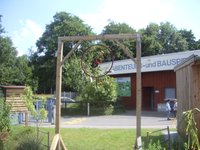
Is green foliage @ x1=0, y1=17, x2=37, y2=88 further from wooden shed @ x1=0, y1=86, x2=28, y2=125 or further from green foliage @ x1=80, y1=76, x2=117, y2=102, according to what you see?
wooden shed @ x1=0, y1=86, x2=28, y2=125

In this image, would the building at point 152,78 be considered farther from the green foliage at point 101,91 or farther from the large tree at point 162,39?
the large tree at point 162,39

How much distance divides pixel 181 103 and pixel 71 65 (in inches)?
1288

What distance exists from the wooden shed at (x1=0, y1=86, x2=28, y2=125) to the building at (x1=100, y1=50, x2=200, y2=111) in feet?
60.5

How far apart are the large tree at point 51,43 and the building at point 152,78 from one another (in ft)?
84.4

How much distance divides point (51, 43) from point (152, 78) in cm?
3532

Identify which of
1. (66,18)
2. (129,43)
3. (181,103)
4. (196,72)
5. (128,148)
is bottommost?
(128,148)

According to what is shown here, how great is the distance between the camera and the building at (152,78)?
39.8m

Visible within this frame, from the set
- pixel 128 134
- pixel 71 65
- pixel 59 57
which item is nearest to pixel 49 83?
pixel 71 65

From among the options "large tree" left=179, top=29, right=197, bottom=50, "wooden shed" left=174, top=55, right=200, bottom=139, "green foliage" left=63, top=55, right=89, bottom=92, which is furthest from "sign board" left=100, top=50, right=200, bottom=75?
"large tree" left=179, top=29, right=197, bottom=50

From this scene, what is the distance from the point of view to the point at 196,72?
14.7 meters

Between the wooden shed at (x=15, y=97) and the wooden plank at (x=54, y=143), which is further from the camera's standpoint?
the wooden shed at (x=15, y=97)

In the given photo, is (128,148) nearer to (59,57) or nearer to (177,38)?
(59,57)

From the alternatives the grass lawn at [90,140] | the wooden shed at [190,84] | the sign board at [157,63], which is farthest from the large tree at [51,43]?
the wooden shed at [190,84]

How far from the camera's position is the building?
131 feet
